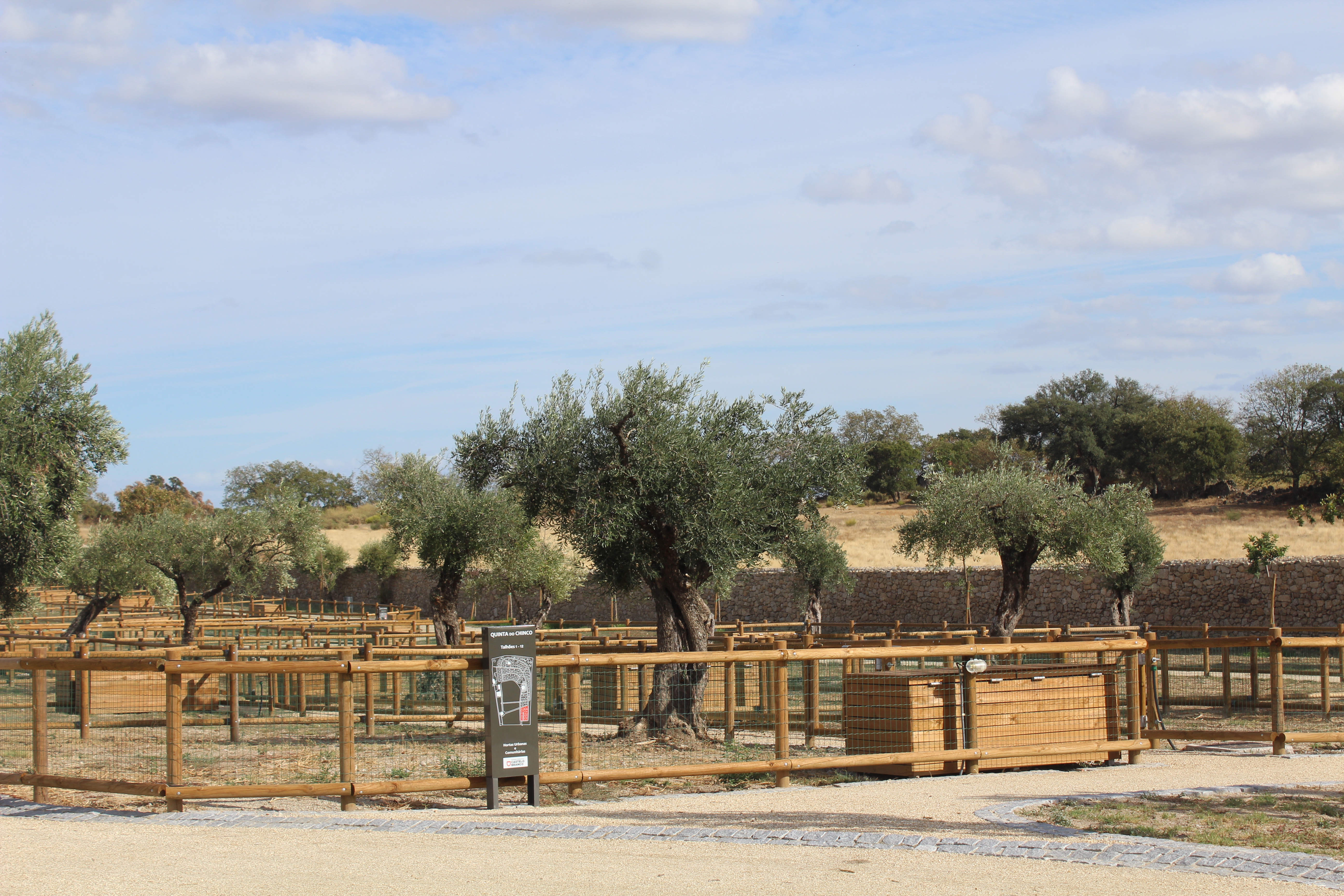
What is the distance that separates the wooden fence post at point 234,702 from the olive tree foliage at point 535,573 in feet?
27.7

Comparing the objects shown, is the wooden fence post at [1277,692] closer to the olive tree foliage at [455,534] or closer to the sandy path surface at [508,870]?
the sandy path surface at [508,870]

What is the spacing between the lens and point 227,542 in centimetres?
3300

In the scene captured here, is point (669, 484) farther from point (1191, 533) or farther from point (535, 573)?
point (1191, 533)

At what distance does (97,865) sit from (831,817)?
4.85 metres

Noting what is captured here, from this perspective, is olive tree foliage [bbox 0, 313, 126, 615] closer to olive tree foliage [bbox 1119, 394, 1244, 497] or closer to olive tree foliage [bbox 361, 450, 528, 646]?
olive tree foliage [bbox 361, 450, 528, 646]

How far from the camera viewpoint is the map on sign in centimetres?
942

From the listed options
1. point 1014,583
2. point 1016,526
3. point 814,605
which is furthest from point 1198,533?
point 1016,526

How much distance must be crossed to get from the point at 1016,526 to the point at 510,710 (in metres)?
18.1

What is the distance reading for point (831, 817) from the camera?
8.71m

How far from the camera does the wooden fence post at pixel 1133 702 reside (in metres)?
12.1

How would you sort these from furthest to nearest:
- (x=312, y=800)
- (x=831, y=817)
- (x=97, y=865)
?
(x=312, y=800) < (x=831, y=817) < (x=97, y=865)

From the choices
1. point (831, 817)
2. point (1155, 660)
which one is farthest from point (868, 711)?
point (1155, 660)

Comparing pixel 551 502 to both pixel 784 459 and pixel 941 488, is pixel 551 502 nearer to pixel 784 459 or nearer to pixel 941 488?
pixel 784 459

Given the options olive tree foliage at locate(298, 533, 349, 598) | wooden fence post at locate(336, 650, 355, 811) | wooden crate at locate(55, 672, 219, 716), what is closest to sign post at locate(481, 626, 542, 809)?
wooden fence post at locate(336, 650, 355, 811)
